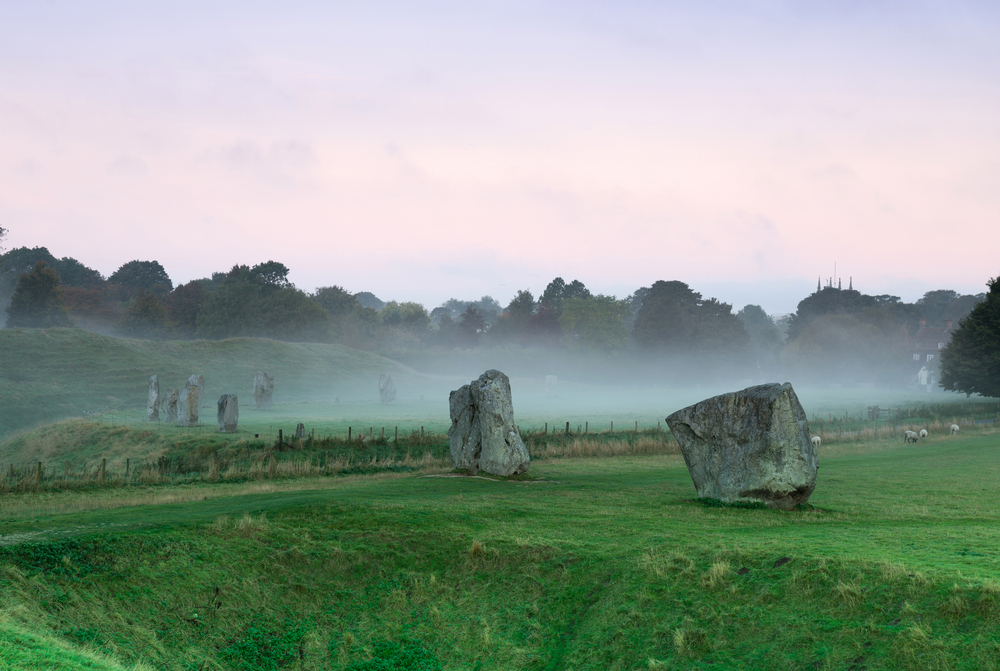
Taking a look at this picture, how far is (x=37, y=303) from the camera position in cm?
8838

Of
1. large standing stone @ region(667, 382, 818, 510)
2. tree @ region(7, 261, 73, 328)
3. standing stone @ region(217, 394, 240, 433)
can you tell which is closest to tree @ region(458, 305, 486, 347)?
tree @ region(7, 261, 73, 328)

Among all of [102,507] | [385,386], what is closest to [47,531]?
[102,507]

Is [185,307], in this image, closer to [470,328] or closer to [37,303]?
[37,303]

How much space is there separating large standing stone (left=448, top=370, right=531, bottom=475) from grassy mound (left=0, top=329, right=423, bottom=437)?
34190 millimetres

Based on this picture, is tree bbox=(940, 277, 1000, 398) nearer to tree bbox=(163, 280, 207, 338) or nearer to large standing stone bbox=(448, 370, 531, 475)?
large standing stone bbox=(448, 370, 531, 475)

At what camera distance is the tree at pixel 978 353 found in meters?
60.1

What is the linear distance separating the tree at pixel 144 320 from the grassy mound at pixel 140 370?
19948mm

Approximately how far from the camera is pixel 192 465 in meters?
29.4

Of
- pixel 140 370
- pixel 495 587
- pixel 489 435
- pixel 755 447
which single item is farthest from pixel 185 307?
pixel 495 587

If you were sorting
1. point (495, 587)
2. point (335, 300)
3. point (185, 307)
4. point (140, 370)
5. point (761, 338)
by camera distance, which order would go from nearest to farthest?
1. point (495, 587)
2. point (140, 370)
3. point (185, 307)
4. point (335, 300)
5. point (761, 338)

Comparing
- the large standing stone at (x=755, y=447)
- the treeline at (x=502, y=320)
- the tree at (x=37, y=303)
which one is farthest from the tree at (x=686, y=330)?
the large standing stone at (x=755, y=447)

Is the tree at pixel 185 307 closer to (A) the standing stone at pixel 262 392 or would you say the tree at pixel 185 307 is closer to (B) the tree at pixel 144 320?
(B) the tree at pixel 144 320

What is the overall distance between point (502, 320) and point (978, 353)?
89895mm

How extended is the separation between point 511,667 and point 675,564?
3131 mm
